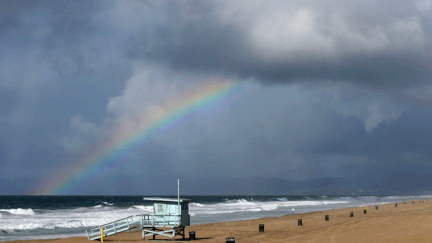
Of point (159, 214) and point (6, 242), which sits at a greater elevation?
point (159, 214)

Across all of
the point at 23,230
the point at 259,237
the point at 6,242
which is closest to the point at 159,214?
the point at 259,237

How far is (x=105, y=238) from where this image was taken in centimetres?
3250

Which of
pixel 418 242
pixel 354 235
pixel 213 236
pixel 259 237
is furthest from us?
pixel 213 236

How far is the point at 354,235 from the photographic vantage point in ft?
93.5

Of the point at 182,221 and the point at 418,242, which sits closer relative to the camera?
the point at 418,242

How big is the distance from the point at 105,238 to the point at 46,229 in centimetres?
1412

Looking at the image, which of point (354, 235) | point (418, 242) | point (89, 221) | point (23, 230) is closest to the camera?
point (418, 242)

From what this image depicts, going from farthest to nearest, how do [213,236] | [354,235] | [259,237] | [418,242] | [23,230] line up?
[23,230] < [213,236] < [259,237] < [354,235] < [418,242]

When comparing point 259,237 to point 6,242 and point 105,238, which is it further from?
point 6,242

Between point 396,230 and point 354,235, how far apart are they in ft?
14.2

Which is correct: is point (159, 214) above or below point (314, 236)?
above

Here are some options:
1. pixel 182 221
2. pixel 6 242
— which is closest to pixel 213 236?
pixel 182 221

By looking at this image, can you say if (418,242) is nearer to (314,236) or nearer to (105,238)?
(314,236)

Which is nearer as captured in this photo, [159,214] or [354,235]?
[354,235]
